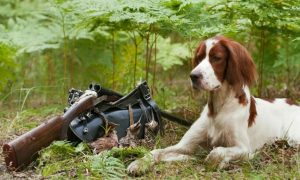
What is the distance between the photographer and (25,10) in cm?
869

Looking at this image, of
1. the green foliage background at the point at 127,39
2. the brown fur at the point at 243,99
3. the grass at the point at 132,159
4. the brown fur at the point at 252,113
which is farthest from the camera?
the green foliage background at the point at 127,39

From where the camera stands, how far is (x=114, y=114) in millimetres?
4477

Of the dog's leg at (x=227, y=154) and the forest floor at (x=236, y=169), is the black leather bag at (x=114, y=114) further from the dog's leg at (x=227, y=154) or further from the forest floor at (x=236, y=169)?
the dog's leg at (x=227, y=154)

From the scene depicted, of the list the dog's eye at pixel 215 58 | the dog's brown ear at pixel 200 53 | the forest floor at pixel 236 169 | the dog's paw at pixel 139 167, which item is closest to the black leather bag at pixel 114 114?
the forest floor at pixel 236 169

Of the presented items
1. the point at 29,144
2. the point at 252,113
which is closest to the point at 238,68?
the point at 252,113

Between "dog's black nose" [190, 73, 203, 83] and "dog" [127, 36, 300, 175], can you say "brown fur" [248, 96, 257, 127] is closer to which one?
"dog" [127, 36, 300, 175]

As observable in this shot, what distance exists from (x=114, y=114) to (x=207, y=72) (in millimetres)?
923

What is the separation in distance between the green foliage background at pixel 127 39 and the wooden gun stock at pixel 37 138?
1.04m

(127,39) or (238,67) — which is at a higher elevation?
(238,67)

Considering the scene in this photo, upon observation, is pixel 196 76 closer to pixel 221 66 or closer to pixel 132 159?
pixel 221 66

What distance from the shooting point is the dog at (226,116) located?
3982 millimetres

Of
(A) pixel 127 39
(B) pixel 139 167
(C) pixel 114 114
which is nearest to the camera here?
(B) pixel 139 167

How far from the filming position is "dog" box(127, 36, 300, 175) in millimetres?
3982

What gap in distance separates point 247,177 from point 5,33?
3.70m
